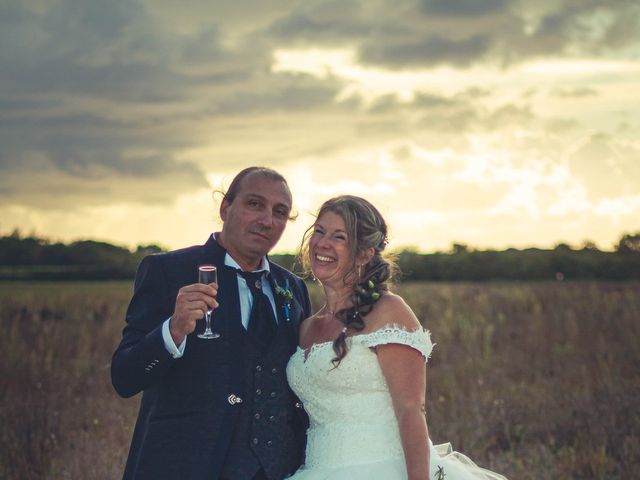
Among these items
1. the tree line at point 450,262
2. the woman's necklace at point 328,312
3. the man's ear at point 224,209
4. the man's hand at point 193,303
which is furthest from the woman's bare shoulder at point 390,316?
the tree line at point 450,262

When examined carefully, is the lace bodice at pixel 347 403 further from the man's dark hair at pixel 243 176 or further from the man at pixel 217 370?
the man's dark hair at pixel 243 176

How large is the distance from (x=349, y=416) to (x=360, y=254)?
83cm

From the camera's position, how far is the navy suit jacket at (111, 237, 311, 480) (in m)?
3.84

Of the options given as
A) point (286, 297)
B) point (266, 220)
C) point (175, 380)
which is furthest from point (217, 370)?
point (266, 220)

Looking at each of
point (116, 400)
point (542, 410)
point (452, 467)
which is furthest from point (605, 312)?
point (452, 467)

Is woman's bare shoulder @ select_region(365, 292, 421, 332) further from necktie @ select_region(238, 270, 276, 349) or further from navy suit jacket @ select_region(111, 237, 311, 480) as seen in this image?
navy suit jacket @ select_region(111, 237, 311, 480)

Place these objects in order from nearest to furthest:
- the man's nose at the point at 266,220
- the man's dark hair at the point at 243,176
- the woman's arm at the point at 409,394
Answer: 1. the woman's arm at the point at 409,394
2. the man's nose at the point at 266,220
3. the man's dark hair at the point at 243,176

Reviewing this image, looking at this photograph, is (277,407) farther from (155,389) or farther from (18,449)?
(18,449)

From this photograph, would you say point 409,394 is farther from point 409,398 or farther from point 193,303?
point 193,303

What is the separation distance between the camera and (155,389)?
405 cm

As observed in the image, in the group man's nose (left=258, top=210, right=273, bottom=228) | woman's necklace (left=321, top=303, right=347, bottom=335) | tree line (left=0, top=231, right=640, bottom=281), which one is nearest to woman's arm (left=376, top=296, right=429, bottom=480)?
woman's necklace (left=321, top=303, right=347, bottom=335)

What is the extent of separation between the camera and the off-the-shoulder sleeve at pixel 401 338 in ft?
12.6

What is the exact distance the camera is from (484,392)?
377 inches

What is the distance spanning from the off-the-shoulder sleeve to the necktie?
21.0 inches
